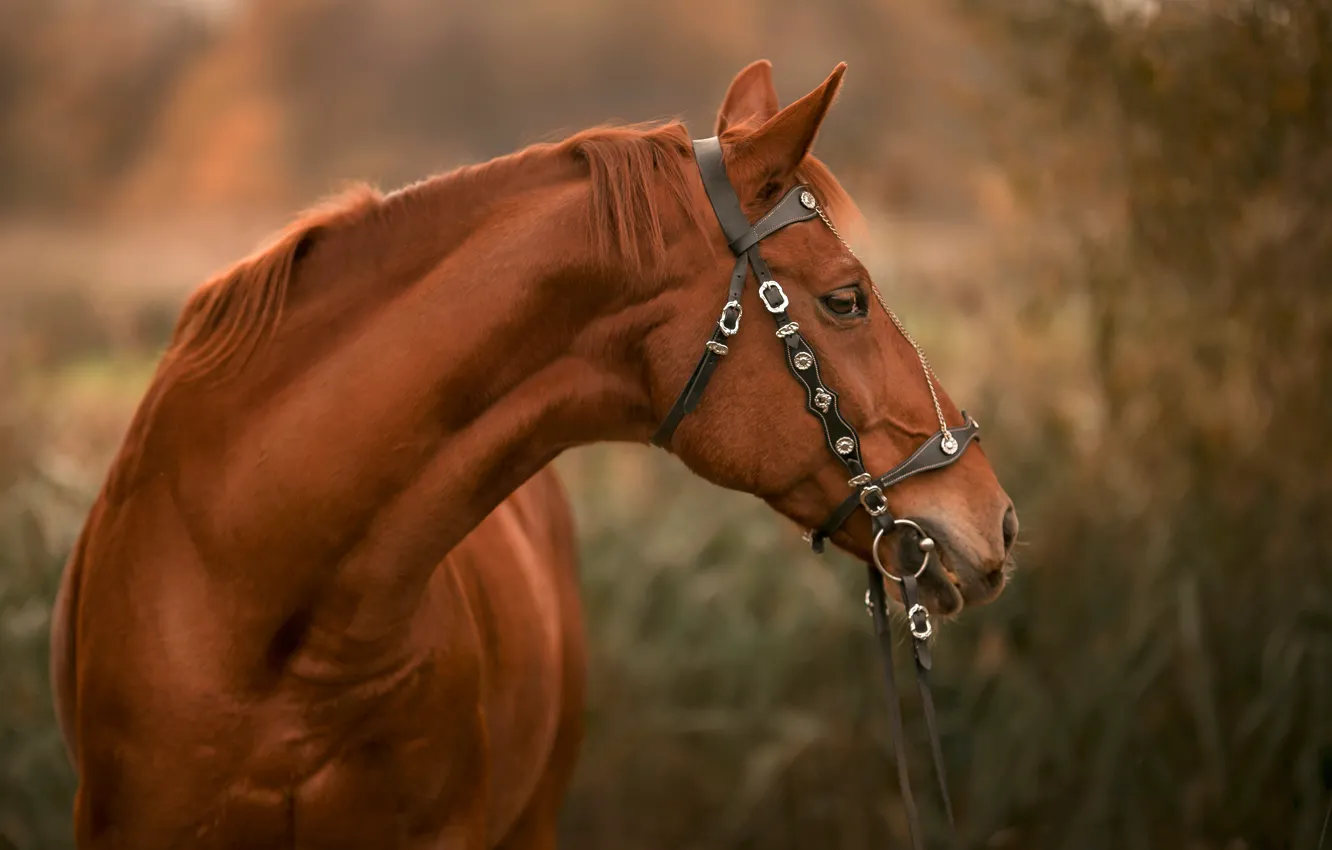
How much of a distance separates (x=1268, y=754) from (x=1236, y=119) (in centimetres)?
227

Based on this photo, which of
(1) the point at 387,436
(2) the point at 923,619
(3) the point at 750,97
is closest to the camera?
(1) the point at 387,436

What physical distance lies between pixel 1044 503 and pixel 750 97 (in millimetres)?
2397

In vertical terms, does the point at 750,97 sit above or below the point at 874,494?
above

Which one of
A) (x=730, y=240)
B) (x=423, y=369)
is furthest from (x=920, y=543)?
(x=423, y=369)

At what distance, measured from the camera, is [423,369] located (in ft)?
5.78

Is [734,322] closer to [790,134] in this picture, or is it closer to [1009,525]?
[790,134]

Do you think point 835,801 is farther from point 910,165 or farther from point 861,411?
point 910,165

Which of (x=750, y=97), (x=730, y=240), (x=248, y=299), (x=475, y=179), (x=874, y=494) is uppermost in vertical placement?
(x=750, y=97)

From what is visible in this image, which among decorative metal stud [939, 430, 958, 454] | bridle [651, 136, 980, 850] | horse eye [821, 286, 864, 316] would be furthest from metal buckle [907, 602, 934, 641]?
horse eye [821, 286, 864, 316]

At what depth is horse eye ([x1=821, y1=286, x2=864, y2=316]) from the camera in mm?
1849

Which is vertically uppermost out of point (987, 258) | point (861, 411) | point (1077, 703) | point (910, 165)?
point (910, 165)

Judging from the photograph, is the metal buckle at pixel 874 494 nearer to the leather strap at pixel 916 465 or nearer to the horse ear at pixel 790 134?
the leather strap at pixel 916 465

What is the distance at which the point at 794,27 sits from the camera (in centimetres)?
970

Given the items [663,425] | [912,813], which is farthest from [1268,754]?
[663,425]
